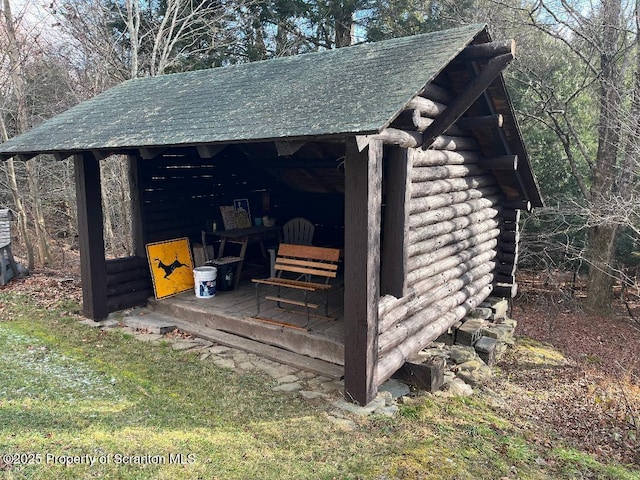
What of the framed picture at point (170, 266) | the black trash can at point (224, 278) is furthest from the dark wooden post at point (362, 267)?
the framed picture at point (170, 266)

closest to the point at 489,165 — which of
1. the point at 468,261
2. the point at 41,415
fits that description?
the point at 468,261

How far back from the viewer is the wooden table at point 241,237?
747 cm

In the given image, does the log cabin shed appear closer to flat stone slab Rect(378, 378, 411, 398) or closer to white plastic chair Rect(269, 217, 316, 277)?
flat stone slab Rect(378, 378, 411, 398)

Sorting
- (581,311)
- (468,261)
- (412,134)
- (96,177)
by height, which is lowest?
(581,311)

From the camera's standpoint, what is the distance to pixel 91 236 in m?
6.67

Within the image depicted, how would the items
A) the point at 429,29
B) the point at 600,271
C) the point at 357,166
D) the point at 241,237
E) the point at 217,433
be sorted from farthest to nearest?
the point at 429,29
the point at 600,271
the point at 241,237
the point at 357,166
the point at 217,433

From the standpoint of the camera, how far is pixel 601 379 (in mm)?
7160

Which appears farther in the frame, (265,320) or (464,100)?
(265,320)

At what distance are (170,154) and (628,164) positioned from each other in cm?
901

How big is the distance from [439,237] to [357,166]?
2.16 metres

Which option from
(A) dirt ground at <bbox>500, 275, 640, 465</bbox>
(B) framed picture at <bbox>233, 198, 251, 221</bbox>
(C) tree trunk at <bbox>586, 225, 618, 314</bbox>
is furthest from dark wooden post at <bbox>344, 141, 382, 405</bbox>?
(C) tree trunk at <bbox>586, 225, 618, 314</bbox>

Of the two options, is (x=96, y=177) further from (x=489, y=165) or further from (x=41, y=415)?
(x=489, y=165)

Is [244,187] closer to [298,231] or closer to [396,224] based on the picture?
[298,231]

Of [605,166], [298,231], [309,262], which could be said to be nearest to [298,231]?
[298,231]
